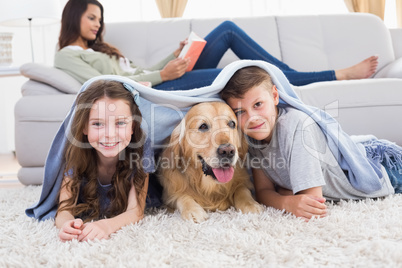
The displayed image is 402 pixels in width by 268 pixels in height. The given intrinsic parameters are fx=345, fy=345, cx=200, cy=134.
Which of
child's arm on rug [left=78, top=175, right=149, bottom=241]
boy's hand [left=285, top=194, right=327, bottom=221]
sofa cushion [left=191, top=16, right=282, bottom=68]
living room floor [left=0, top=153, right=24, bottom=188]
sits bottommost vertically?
living room floor [left=0, top=153, right=24, bottom=188]

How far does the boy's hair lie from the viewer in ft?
4.90

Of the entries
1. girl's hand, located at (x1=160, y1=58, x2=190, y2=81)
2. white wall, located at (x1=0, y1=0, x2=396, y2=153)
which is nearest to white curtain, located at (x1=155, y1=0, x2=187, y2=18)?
white wall, located at (x1=0, y1=0, x2=396, y2=153)

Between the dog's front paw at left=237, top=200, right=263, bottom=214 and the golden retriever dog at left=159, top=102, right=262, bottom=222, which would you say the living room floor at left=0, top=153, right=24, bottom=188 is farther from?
the dog's front paw at left=237, top=200, right=263, bottom=214

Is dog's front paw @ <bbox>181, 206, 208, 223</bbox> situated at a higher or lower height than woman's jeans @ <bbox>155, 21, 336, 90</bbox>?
lower

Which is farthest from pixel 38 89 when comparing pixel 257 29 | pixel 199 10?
pixel 199 10

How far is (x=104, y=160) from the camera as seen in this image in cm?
155

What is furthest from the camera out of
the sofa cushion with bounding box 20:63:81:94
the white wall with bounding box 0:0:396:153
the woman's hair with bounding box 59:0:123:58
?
the white wall with bounding box 0:0:396:153

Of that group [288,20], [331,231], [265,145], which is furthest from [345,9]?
[331,231]

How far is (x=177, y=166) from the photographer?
5.21ft

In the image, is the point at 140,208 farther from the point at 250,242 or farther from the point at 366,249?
the point at 366,249

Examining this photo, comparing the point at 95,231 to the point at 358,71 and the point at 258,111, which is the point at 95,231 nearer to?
the point at 258,111

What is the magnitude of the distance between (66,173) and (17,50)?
425cm

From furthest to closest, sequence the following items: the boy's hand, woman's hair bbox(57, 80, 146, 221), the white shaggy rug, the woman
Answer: the woman → woman's hair bbox(57, 80, 146, 221) → the boy's hand → the white shaggy rug

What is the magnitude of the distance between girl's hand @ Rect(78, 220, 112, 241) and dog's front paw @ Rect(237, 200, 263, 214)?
1.83 ft
